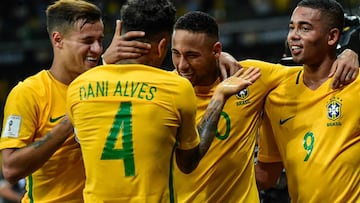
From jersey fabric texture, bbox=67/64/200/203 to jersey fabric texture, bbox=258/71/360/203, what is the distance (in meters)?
1.04

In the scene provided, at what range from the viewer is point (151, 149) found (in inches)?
149

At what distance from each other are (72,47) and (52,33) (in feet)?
0.56

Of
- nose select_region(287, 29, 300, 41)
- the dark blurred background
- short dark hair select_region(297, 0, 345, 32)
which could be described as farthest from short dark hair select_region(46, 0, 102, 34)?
the dark blurred background

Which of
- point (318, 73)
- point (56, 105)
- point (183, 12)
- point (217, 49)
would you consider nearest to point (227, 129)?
point (217, 49)

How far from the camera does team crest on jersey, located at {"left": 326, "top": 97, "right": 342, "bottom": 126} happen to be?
4496 mm

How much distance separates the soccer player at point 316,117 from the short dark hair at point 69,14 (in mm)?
1174

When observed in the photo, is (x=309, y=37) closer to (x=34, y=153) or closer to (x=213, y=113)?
(x=213, y=113)

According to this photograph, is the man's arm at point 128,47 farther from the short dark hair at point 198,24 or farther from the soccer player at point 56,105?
the short dark hair at point 198,24

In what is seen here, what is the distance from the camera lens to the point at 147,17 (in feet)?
12.5

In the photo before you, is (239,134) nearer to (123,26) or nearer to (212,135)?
(212,135)

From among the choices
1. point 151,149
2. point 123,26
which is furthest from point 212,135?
point 123,26

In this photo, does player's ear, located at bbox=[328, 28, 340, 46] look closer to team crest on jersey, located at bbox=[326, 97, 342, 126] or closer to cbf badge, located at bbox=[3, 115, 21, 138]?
team crest on jersey, located at bbox=[326, 97, 342, 126]

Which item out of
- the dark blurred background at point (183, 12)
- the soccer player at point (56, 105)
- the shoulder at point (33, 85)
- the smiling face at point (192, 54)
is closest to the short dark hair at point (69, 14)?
the soccer player at point (56, 105)

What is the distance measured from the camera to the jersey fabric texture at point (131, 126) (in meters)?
3.78
